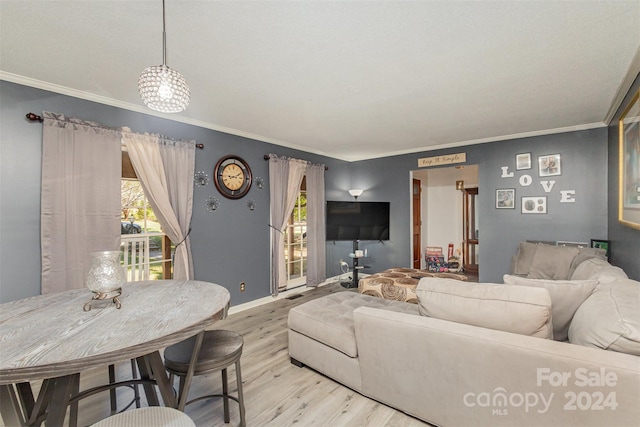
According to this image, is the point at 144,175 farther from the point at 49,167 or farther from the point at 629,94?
the point at 629,94

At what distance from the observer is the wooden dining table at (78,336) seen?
37.8 inches

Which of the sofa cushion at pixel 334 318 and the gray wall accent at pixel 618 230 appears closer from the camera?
the sofa cushion at pixel 334 318

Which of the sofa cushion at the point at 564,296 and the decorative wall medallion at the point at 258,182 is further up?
the decorative wall medallion at the point at 258,182

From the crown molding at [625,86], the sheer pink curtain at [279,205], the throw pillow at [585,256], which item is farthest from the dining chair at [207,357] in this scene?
the crown molding at [625,86]

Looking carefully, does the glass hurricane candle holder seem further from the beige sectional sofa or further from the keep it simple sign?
the keep it simple sign

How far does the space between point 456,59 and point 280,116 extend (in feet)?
6.45

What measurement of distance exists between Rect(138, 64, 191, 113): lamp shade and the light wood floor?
2034 millimetres

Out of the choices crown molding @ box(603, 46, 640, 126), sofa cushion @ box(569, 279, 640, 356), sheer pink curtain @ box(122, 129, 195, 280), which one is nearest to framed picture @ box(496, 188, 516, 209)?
crown molding @ box(603, 46, 640, 126)

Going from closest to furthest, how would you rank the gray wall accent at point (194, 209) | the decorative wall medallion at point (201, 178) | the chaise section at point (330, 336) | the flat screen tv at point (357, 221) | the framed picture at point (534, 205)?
the chaise section at point (330, 336), the gray wall accent at point (194, 209), the decorative wall medallion at point (201, 178), the framed picture at point (534, 205), the flat screen tv at point (357, 221)

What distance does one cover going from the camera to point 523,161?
4152 mm

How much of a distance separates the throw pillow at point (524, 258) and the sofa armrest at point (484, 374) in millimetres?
2716

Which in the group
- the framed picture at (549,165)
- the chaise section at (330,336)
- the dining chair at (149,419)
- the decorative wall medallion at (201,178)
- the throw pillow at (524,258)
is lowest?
the chaise section at (330,336)

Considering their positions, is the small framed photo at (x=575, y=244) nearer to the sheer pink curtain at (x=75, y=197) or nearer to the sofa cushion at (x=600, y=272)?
the sofa cushion at (x=600, y=272)

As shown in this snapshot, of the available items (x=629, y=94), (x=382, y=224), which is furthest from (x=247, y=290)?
(x=629, y=94)
